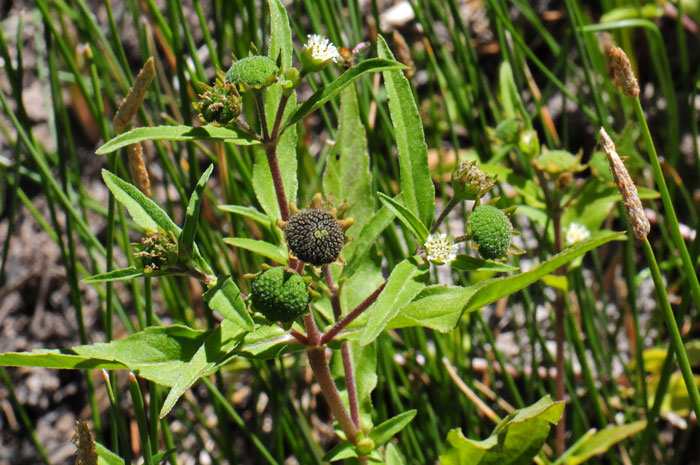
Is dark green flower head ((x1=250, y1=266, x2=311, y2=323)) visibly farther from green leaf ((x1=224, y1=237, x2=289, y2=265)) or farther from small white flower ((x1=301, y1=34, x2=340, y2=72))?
small white flower ((x1=301, y1=34, x2=340, y2=72))

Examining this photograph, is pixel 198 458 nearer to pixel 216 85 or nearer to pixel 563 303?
pixel 563 303

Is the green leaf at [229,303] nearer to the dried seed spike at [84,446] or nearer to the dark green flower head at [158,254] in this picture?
the dark green flower head at [158,254]

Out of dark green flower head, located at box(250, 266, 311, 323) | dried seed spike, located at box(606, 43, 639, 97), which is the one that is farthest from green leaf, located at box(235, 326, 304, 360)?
dried seed spike, located at box(606, 43, 639, 97)

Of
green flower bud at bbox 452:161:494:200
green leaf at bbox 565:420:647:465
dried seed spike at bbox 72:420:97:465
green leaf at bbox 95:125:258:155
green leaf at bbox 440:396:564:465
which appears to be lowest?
green leaf at bbox 565:420:647:465

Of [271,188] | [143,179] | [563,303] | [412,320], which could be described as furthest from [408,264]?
[563,303]

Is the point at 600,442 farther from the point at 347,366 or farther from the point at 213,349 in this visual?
the point at 213,349

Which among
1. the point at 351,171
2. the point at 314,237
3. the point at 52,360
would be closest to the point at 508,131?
the point at 351,171

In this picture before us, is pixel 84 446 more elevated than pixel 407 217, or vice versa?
pixel 407 217
